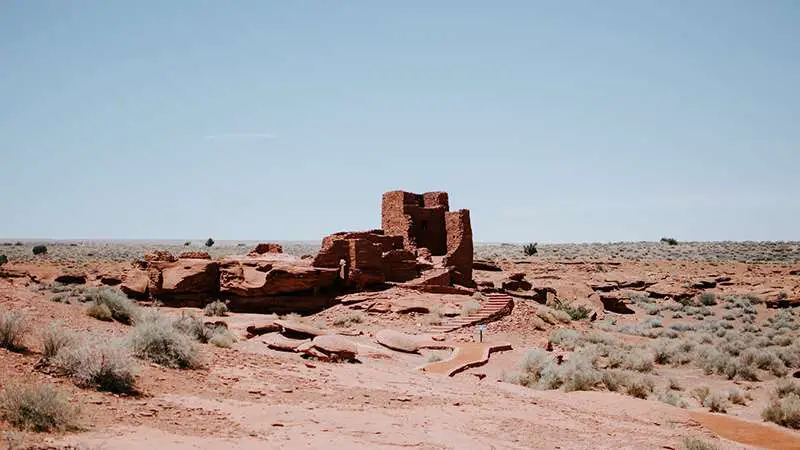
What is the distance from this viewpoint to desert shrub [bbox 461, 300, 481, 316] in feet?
66.6

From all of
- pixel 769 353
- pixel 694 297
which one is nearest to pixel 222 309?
pixel 769 353

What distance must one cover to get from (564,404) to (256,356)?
5.71 metres

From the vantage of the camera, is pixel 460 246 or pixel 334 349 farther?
pixel 460 246

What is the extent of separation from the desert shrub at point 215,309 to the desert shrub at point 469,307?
8575 millimetres

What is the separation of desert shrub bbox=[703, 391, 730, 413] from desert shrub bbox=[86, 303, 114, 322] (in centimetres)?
1273

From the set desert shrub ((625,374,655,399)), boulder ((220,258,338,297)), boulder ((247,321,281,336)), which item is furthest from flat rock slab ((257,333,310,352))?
desert shrub ((625,374,655,399))

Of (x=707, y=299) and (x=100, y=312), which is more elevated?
(x=100, y=312)

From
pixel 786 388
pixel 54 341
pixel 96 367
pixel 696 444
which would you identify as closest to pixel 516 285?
pixel 786 388

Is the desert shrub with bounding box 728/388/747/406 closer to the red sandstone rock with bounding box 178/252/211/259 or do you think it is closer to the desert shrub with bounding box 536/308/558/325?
the desert shrub with bounding box 536/308/558/325

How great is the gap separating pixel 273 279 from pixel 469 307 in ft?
25.1

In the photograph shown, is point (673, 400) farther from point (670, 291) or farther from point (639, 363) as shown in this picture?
point (670, 291)

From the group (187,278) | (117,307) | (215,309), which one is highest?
(117,307)

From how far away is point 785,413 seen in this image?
10703 mm

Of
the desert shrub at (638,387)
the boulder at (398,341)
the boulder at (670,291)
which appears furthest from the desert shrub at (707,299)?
the boulder at (398,341)
